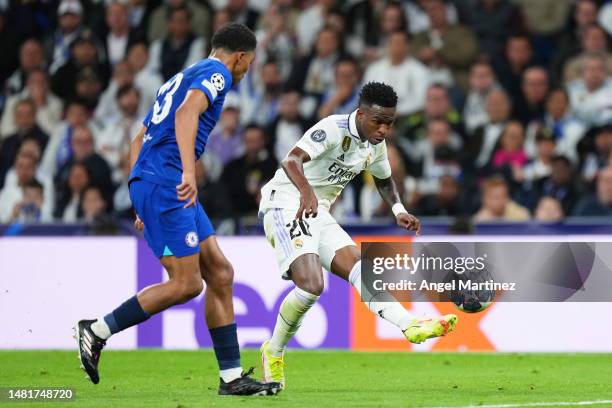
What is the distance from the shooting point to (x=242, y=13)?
1780 cm

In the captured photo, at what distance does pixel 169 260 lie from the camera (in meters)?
8.27

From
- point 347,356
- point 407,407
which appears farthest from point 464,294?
point 407,407

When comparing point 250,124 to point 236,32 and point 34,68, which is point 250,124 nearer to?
point 34,68

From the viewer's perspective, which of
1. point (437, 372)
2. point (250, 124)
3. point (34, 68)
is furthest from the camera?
point (34, 68)

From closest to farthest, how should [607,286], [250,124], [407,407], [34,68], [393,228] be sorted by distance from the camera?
[407,407] → [607,286] → [393,228] → [250,124] → [34,68]

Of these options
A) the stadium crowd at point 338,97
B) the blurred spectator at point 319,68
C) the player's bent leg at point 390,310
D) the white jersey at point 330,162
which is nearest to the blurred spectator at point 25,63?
the stadium crowd at point 338,97

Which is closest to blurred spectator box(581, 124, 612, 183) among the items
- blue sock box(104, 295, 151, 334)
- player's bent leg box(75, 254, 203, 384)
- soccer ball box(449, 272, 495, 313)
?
soccer ball box(449, 272, 495, 313)

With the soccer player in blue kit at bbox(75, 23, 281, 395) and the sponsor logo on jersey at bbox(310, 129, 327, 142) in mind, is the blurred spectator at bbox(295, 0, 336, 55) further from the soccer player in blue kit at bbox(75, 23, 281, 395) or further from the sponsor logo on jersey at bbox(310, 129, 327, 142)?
the soccer player in blue kit at bbox(75, 23, 281, 395)

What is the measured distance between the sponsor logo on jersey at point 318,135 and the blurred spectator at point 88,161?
22.3 feet

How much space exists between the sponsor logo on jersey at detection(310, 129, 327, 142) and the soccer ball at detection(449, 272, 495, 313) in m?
2.43

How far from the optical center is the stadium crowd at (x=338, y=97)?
14898 millimetres

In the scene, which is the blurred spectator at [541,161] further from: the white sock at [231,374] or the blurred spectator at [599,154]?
the white sock at [231,374]

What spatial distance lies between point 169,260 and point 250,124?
25.2 feet

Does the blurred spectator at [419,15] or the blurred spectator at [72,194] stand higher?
the blurred spectator at [419,15]
